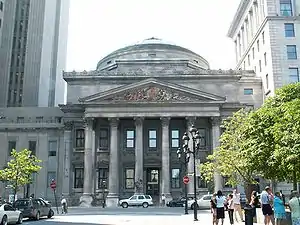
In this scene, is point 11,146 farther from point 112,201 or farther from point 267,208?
point 267,208

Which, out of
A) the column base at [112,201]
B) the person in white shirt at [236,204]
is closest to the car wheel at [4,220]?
the person in white shirt at [236,204]

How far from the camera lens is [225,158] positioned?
A: 126 ft

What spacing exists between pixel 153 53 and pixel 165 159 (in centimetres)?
2270

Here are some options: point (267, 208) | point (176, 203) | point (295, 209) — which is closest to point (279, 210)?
point (295, 209)

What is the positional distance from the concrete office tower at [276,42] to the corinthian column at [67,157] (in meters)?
28.6

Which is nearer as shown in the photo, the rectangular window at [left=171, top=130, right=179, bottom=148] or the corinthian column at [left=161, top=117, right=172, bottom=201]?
the corinthian column at [left=161, top=117, right=172, bottom=201]

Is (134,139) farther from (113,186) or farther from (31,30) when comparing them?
(31,30)

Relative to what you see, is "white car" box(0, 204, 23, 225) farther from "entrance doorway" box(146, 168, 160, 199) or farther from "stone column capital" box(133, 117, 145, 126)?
"entrance doorway" box(146, 168, 160, 199)

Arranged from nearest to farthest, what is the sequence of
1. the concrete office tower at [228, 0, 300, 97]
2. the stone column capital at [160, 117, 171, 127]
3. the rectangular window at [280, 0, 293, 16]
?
the stone column capital at [160, 117, 171, 127] → the concrete office tower at [228, 0, 300, 97] → the rectangular window at [280, 0, 293, 16]

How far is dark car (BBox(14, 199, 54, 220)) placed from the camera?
28705mm

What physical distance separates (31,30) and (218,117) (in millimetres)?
49848

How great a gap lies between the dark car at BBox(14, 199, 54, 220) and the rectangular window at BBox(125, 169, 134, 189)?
2238 cm

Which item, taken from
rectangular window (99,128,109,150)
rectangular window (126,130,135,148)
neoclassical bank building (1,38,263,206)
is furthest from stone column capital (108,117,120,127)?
rectangular window (126,130,135,148)

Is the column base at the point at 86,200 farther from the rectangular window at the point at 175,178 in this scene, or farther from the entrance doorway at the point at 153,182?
the rectangular window at the point at 175,178
